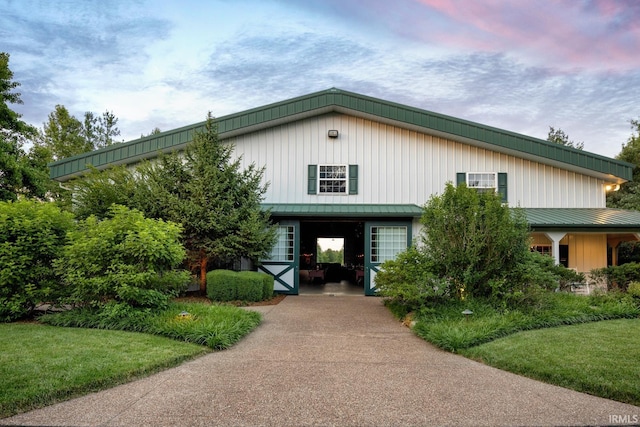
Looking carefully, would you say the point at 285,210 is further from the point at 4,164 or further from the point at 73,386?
the point at 4,164

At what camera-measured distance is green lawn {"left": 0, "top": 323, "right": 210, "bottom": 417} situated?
419 centimetres

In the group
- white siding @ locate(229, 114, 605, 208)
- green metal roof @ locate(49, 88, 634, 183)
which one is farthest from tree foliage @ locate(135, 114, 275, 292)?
white siding @ locate(229, 114, 605, 208)

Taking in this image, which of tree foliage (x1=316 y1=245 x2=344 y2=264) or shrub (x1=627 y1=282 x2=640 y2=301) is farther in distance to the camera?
tree foliage (x1=316 y1=245 x2=344 y2=264)

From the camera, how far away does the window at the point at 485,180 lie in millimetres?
13992

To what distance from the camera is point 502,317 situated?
778 cm

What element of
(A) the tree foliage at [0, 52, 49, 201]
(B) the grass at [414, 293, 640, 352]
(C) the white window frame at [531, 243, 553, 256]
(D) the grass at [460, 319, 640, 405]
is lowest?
(D) the grass at [460, 319, 640, 405]

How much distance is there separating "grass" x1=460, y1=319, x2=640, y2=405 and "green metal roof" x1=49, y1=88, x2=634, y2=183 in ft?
24.2

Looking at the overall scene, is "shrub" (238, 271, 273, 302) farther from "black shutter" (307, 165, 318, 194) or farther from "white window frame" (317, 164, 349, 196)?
"white window frame" (317, 164, 349, 196)

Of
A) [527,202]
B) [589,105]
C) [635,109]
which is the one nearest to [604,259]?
[527,202]

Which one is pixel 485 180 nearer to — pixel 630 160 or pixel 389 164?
pixel 389 164

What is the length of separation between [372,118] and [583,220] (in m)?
7.33

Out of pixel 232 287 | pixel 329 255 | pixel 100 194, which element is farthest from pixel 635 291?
pixel 329 255

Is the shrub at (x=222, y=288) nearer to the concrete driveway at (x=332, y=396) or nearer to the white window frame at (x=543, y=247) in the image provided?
the concrete driveway at (x=332, y=396)

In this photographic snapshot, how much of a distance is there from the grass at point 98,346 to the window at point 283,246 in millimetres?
4971
